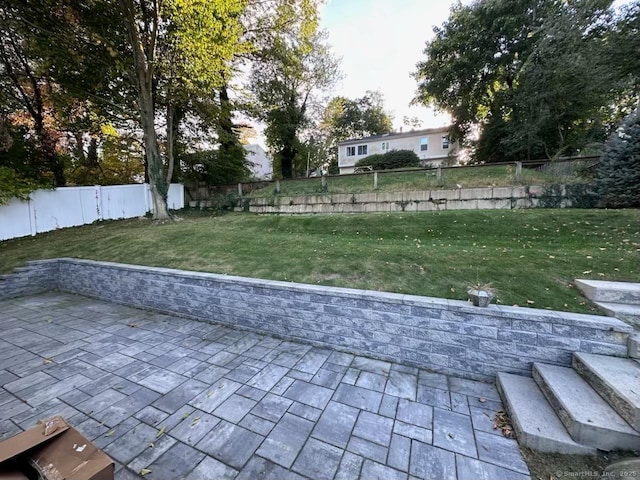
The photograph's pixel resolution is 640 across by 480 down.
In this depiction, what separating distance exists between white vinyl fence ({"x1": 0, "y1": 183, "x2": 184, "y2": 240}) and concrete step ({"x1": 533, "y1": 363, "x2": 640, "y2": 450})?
12059 millimetres

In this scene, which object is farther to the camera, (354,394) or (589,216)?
(589,216)

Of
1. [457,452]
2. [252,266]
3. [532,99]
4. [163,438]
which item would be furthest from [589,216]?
[532,99]

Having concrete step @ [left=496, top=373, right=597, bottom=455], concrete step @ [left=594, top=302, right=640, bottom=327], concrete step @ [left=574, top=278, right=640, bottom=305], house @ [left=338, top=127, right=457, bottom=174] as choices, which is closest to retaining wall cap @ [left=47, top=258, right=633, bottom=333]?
concrete step @ [left=594, top=302, right=640, bottom=327]

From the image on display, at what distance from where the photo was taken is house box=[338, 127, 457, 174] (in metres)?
20.5

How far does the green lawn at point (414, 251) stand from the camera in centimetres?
308

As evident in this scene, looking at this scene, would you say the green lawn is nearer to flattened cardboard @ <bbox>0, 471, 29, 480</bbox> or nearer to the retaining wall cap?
the retaining wall cap

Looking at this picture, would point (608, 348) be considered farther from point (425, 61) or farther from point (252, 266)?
point (425, 61)

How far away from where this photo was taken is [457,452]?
69.2 inches

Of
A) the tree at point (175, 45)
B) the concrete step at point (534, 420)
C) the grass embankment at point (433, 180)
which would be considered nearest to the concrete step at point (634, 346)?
the concrete step at point (534, 420)

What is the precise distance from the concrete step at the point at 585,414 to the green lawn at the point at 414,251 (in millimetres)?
741

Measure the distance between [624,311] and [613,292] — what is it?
30 centimetres

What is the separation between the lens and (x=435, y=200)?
7312 millimetres

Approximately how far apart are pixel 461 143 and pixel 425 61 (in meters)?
5.37

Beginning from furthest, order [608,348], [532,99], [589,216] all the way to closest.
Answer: [532,99], [589,216], [608,348]
